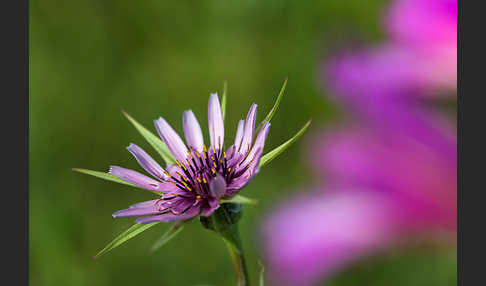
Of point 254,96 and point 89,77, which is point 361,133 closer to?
point 254,96

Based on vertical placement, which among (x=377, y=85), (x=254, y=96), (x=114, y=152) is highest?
(x=377, y=85)

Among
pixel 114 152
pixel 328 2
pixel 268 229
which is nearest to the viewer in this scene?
pixel 268 229

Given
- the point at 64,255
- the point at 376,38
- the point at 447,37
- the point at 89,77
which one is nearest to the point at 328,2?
the point at 376,38

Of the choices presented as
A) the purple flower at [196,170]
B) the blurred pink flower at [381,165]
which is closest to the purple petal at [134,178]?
the purple flower at [196,170]

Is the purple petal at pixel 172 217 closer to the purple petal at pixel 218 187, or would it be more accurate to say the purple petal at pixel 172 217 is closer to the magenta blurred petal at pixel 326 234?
the purple petal at pixel 218 187

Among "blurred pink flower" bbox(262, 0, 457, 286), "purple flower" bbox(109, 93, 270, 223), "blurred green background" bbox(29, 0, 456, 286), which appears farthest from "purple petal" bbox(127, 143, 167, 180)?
"blurred green background" bbox(29, 0, 456, 286)

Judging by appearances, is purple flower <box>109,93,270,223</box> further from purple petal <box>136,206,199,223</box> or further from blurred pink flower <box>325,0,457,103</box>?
blurred pink flower <box>325,0,457,103</box>
